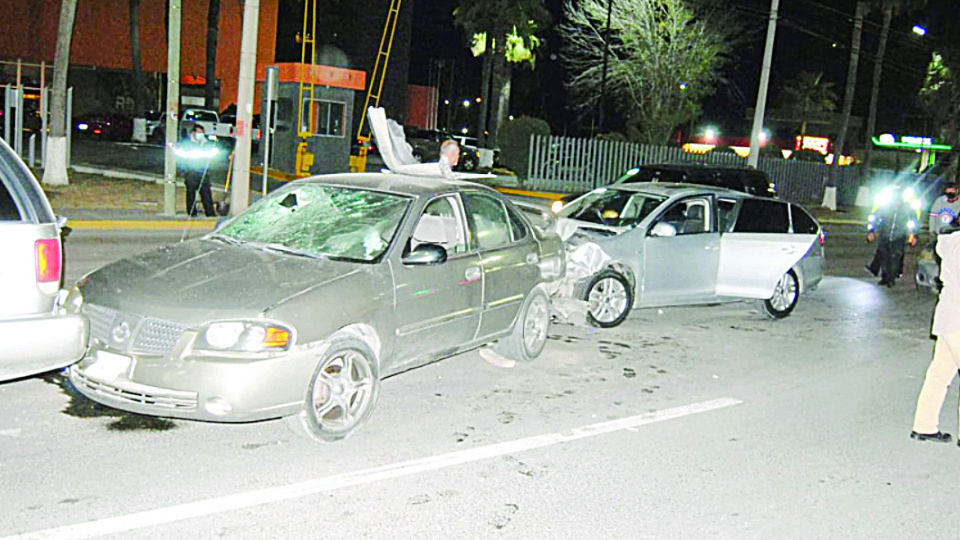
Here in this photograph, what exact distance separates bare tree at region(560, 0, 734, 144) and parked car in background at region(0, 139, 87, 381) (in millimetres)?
34728

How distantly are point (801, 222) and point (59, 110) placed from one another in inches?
583

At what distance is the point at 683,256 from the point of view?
1027 centimetres

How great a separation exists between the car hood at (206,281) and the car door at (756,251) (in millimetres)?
5713

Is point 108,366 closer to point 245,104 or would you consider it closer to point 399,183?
point 399,183

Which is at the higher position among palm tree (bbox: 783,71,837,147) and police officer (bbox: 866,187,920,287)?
palm tree (bbox: 783,71,837,147)

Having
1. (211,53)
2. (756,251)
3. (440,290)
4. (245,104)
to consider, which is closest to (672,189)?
(756,251)

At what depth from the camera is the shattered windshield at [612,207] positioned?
1066 cm

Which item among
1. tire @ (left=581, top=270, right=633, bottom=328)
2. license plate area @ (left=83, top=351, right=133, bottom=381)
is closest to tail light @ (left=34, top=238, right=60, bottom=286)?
license plate area @ (left=83, top=351, right=133, bottom=381)

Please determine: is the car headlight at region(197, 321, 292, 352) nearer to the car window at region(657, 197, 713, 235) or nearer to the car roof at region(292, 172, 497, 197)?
the car roof at region(292, 172, 497, 197)

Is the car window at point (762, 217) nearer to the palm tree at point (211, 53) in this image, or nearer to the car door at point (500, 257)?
the car door at point (500, 257)

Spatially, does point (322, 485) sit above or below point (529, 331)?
A: below

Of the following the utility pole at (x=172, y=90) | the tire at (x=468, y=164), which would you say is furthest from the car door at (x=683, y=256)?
the tire at (x=468, y=164)

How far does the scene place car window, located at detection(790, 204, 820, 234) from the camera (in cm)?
1130

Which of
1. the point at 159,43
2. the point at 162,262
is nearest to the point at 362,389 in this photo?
the point at 162,262
